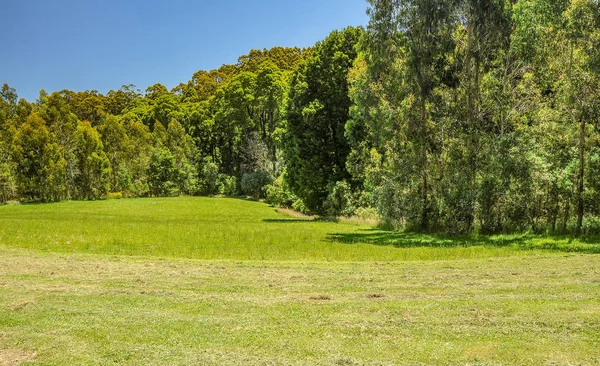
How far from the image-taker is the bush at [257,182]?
77938mm

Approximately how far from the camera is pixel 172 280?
1264 cm

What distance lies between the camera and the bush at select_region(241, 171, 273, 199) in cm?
7794

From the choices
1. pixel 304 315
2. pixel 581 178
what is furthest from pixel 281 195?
pixel 304 315

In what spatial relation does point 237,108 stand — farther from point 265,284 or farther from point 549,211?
point 265,284

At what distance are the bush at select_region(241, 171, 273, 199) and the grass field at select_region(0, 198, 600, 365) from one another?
5957cm

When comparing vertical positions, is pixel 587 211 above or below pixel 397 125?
below

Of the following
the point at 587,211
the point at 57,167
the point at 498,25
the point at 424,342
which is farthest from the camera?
A: the point at 57,167

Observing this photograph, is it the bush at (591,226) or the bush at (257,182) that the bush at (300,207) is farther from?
the bush at (591,226)

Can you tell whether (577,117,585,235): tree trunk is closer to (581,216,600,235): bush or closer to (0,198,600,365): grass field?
(581,216,600,235): bush

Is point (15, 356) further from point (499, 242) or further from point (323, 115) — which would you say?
point (323, 115)

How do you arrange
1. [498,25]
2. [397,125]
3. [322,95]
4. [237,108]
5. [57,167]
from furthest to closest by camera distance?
[237,108] → [57,167] → [322,95] → [397,125] → [498,25]

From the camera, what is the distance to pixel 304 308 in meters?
9.33

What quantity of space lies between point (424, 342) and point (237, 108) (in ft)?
256

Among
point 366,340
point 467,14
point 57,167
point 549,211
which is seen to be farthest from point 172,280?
point 57,167
